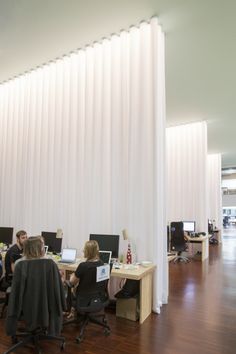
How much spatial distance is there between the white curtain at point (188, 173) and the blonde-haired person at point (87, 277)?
6.18 meters

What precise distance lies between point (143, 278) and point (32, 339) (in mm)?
1561

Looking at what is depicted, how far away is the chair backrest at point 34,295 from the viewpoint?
2625 millimetres

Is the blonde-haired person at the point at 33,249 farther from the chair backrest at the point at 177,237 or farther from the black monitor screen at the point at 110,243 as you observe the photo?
the chair backrest at the point at 177,237

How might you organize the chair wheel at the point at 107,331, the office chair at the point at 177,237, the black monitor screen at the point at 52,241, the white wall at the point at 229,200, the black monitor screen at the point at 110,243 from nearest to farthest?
1. the chair wheel at the point at 107,331
2. the black monitor screen at the point at 110,243
3. the black monitor screen at the point at 52,241
4. the office chair at the point at 177,237
5. the white wall at the point at 229,200

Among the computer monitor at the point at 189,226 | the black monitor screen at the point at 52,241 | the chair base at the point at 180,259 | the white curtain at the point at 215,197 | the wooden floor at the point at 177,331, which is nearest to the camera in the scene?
the wooden floor at the point at 177,331

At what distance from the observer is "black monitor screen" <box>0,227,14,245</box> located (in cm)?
563

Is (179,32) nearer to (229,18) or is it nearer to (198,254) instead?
(229,18)

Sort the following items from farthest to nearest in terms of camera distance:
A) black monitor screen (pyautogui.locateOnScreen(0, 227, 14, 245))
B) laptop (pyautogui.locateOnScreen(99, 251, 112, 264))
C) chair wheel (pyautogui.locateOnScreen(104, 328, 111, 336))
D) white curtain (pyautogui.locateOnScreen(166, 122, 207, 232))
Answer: white curtain (pyautogui.locateOnScreen(166, 122, 207, 232))
black monitor screen (pyautogui.locateOnScreen(0, 227, 14, 245))
laptop (pyautogui.locateOnScreen(99, 251, 112, 264))
chair wheel (pyautogui.locateOnScreen(104, 328, 111, 336))

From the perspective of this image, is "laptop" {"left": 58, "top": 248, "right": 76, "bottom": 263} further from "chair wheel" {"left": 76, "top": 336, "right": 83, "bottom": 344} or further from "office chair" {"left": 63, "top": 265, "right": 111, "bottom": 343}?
"chair wheel" {"left": 76, "top": 336, "right": 83, "bottom": 344}

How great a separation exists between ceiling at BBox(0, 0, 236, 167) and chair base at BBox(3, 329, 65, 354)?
14.1 feet

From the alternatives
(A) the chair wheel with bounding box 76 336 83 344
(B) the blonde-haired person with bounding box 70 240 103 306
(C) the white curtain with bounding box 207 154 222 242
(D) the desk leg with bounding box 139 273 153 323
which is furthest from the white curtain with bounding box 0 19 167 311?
(C) the white curtain with bounding box 207 154 222 242

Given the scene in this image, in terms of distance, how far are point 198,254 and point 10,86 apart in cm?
774

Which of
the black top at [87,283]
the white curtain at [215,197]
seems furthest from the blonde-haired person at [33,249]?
the white curtain at [215,197]

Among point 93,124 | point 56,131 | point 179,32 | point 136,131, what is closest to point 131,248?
point 136,131
